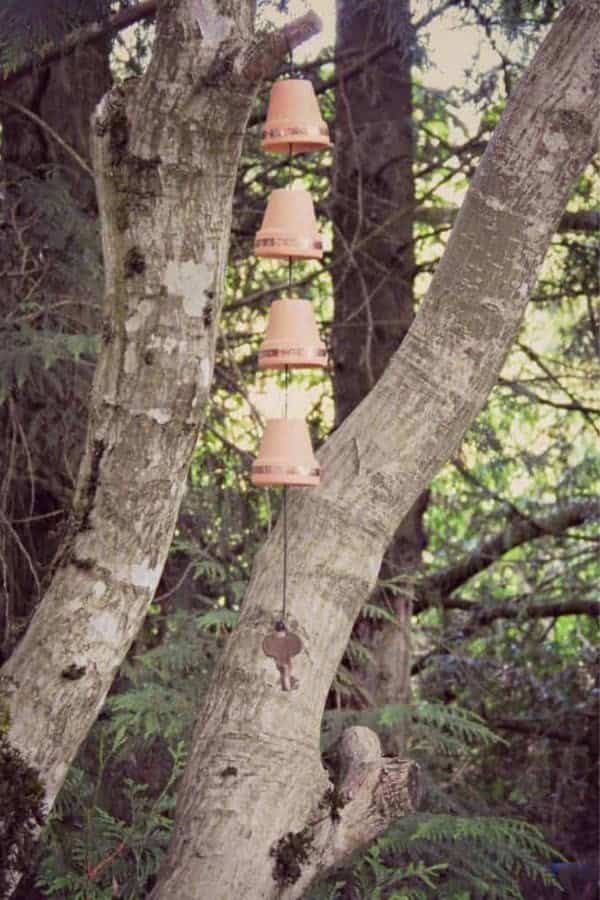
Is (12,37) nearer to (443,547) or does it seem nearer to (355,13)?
(355,13)

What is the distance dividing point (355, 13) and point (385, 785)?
3906 mm

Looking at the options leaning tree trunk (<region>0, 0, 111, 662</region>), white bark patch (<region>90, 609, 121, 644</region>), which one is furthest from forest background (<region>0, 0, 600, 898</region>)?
white bark patch (<region>90, 609, 121, 644</region>)

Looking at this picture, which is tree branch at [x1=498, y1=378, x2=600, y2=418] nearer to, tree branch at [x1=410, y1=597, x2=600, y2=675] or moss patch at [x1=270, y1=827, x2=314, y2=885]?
tree branch at [x1=410, y1=597, x2=600, y2=675]

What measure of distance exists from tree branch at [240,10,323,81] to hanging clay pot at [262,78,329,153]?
0.25 metres

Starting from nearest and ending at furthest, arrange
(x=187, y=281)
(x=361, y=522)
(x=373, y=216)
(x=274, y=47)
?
(x=274, y=47) → (x=187, y=281) → (x=361, y=522) → (x=373, y=216)

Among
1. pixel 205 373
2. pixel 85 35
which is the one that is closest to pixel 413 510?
pixel 85 35

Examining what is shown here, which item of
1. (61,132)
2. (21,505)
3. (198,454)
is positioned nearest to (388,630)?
(198,454)

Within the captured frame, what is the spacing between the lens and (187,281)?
260 cm

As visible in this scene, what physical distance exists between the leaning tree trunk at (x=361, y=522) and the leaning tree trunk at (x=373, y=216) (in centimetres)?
286

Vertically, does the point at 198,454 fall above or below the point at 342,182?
below

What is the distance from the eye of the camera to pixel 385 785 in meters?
2.74

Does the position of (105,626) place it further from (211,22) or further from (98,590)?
(211,22)

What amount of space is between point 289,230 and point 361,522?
0.60 metres

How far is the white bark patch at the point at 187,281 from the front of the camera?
260 centimetres
